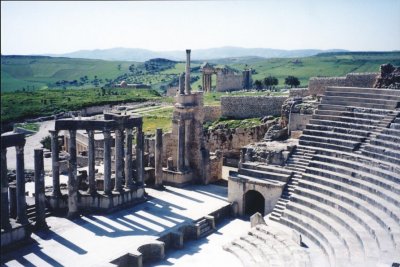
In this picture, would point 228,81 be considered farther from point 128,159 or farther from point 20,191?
point 20,191

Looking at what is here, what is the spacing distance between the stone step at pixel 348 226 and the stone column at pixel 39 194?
480 inches

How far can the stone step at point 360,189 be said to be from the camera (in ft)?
64.8

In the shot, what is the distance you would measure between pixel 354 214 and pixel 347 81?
20765 millimetres

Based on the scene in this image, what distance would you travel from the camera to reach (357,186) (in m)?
22.9

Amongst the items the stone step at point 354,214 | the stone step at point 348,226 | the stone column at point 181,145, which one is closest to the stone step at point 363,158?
the stone step at point 354,214

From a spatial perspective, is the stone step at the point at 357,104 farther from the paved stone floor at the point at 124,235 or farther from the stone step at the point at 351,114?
the paved stone floor at the point at 124,235

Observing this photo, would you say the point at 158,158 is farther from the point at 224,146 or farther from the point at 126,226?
the point at 224,146

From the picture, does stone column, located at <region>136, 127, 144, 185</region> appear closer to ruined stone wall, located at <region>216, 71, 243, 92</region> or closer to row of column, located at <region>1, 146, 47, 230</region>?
row of column, located at <region>1, 146, 47, 230</region>

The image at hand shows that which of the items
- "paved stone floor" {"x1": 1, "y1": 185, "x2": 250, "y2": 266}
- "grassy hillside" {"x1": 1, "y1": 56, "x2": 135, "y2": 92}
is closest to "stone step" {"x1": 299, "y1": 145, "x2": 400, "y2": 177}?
"paved stone floor" {"x1": 1, "y1": 185, "x2": 250, "y2": 266}

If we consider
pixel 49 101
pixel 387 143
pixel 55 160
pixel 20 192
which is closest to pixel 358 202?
pixel 387 143

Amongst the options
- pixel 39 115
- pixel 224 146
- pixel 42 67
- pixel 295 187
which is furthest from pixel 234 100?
pixel 42 67

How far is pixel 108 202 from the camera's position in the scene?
84.9ft

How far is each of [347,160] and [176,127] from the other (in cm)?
1172

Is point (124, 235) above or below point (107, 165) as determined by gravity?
below
